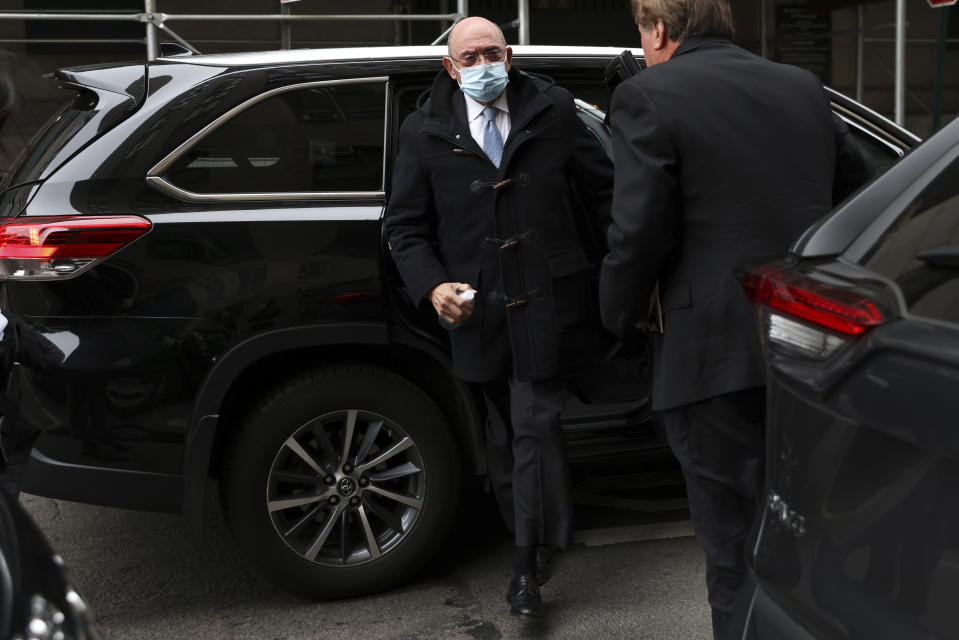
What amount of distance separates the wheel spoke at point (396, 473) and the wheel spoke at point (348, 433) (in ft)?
0.35

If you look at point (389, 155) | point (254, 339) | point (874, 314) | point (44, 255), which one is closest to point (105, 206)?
point (44, 255)

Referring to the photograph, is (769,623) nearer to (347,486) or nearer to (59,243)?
(347,486)

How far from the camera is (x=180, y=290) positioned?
138 inches

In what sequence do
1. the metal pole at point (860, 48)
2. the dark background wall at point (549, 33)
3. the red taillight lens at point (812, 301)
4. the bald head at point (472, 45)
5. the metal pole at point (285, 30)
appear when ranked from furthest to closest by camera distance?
the metal pole at point (860, 48)
the dark background wall at point (549, 33)
the metal pole at point (285, 30)
the bald head at point (472, 45)
the red taillight lens at point (812, 301)

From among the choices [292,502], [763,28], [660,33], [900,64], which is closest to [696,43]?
[660,33]

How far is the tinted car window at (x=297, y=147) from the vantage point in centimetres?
364

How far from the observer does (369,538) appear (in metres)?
3.80

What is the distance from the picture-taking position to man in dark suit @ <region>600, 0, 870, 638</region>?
111 inches

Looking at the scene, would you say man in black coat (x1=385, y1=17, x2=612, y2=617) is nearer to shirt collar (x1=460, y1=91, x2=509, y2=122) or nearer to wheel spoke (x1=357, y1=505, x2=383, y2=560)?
shirt collar (x1=460, y1=91, x2=509, y2=122)

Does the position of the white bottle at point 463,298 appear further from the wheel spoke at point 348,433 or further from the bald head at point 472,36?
the bald head at point 472,36

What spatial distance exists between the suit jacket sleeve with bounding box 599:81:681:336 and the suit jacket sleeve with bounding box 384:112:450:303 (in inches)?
→ 26.6

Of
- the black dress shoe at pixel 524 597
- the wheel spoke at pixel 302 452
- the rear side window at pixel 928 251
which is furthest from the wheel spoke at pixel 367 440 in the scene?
the rear side window at pixel 928 251

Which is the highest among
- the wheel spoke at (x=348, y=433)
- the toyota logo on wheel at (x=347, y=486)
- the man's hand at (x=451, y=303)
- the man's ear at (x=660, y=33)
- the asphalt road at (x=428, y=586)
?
the man's ear at (x=660, y=33)

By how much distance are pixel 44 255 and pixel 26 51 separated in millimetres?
7671
